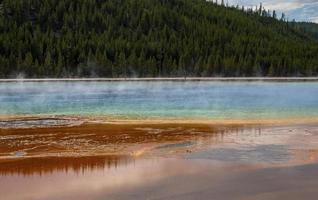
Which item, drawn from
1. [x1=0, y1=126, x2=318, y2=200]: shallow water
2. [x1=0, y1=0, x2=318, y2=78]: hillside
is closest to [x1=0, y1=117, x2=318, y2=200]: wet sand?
[x1=0, y1=126, x2=318, y2=200]: shallow water

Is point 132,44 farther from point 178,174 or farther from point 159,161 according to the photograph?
point 178,174

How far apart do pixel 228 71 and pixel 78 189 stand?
312ft

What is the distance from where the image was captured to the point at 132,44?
111938mm

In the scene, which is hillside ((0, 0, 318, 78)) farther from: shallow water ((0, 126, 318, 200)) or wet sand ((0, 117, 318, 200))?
shallow water ((0, 126, 318, 200))

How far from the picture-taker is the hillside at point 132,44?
97.2 metres

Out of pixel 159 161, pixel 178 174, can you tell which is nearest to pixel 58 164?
pixel 159 161

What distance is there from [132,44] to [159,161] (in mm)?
97484

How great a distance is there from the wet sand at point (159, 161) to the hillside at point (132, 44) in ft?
227

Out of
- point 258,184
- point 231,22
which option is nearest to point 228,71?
point 231,22

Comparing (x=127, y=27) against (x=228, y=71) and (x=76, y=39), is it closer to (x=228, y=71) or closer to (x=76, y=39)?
(x=76, y=39)

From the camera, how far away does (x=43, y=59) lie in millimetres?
96938

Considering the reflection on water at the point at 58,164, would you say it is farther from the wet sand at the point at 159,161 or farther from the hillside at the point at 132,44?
the hillside at the point at 132,44

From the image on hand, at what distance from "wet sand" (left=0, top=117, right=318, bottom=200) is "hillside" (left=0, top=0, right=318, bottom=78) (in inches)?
2729

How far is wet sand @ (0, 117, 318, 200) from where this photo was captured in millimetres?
12016
